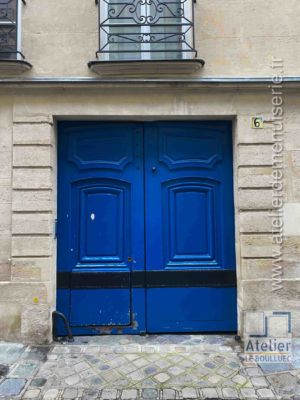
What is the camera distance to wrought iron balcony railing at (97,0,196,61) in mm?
4195

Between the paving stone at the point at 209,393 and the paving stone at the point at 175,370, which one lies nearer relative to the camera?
the paving stone at the point at 209,393

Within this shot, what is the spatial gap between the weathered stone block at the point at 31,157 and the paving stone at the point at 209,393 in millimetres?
2796

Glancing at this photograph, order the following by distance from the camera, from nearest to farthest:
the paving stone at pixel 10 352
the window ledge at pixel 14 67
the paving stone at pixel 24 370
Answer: the paving stone at pixel 24 370
the paving stone at pixel 10 352
the window ledge at pixel 14 67

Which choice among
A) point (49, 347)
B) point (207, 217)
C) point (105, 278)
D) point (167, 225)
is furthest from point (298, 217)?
point (49, 347)

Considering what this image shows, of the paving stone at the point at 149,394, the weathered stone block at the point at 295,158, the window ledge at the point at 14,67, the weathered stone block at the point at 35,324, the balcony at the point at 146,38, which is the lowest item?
the paving stone at the point at 149,394

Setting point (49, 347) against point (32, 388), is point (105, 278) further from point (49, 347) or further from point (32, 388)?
point (32, 388)

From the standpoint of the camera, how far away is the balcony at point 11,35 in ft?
13.4

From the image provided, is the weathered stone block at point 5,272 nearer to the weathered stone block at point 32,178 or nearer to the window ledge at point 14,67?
the weathered stone block at point 32,178

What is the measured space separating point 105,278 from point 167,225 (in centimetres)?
98

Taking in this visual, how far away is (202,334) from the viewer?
14.1ft

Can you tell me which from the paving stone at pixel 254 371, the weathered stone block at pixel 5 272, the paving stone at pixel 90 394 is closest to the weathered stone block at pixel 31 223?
the weathered stone block at pixel 5 272

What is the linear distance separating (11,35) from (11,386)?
3713 millimetres

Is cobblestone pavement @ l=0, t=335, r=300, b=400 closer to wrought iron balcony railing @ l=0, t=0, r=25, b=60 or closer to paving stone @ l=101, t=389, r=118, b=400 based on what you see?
paving stone @ l=101, t=389, r=118, b=400

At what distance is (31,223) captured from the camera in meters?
4.09
